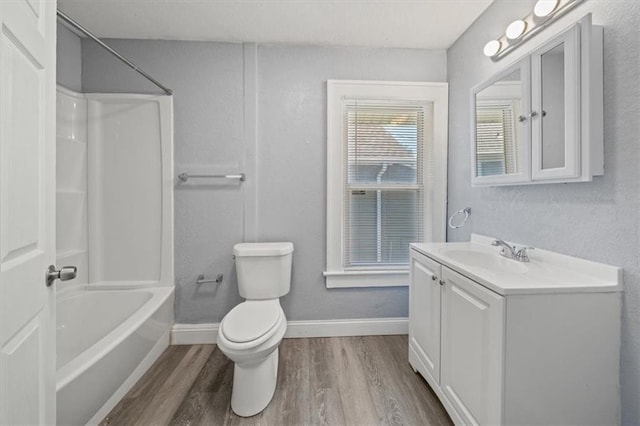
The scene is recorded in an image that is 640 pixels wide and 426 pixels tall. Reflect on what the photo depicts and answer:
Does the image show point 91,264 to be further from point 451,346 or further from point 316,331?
point 451,346

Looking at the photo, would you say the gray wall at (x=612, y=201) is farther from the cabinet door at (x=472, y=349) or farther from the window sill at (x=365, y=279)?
the window sill at (x=365, y=279)

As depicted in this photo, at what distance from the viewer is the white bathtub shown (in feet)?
4.35

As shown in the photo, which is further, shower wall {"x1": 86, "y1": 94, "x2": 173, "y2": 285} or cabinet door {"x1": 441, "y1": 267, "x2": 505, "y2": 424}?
shower wall {"x1": 86, "y1": 94, "x2": 173, "y2": 285}

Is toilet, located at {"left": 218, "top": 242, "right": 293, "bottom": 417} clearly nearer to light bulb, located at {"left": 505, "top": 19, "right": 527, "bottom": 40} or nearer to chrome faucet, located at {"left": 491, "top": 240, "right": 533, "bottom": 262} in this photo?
chrome faucet, located at {"left": 491, "top": 240, "right": 533, "bottom": 262}

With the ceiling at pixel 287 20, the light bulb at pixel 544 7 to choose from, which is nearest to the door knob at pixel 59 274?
the ceiling at pixel 287 20

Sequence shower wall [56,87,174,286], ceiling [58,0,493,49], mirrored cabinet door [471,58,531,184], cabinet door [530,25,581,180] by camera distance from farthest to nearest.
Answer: shower wall [56,87,174,286]
ceiling [58,0,493,49]
mirrored cabinet door [471,58,531,184]
cabinet door [530,25,581,180]

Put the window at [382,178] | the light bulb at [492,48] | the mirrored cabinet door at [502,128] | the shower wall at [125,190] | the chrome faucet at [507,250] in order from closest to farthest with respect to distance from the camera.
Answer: the mirrored cabinet door at [502,128], the chrome faucet at [507,250], the light bulb at [492,48], the shower wall at [125,190], the window at [382,178]

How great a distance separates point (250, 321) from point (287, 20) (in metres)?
1.93

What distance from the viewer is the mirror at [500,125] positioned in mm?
1492

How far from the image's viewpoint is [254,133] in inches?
89.4

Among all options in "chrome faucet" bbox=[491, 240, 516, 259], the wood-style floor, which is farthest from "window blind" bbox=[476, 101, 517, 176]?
the wood-style floor

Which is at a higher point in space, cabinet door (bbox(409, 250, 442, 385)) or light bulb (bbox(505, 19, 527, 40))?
light bulb (bbox(505, 19, 527, 40))

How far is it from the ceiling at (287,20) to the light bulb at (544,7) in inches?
20.3

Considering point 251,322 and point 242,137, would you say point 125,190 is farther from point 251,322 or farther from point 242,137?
point 251,322
